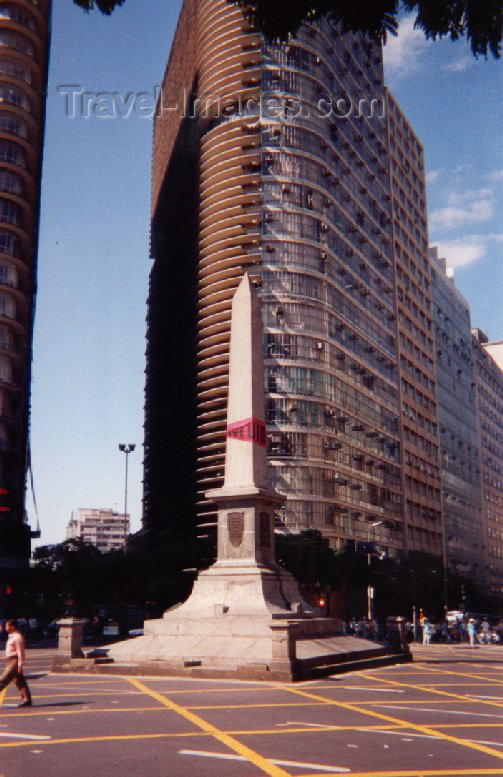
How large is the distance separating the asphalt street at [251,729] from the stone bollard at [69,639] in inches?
115

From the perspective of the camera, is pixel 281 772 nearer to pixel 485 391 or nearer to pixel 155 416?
pixel 155 416

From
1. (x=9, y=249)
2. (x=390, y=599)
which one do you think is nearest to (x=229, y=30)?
(x=9, y=249)

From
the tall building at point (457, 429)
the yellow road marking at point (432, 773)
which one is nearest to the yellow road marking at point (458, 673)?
the yellow road marking at point (432, 773)

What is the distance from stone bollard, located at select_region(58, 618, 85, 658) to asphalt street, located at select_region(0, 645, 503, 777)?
9.58ft

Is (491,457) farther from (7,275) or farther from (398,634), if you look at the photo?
(398,634)

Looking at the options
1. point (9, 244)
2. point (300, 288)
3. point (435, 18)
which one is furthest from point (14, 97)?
point (435, 18)

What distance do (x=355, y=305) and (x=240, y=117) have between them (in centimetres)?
2421

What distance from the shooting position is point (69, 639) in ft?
68.5

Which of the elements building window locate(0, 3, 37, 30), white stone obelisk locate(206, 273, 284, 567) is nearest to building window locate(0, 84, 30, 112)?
building window locate(0, 3, 37, 30)

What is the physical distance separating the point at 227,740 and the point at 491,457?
13330cm

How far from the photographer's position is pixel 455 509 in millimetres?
110500

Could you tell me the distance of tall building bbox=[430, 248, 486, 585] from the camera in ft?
358

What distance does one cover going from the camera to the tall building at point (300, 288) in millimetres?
73000

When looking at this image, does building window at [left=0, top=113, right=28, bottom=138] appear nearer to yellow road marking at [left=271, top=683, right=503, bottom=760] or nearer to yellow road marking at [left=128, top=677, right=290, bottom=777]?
yellow road marking at [left=128, top=677, right=290, bottom=777]
